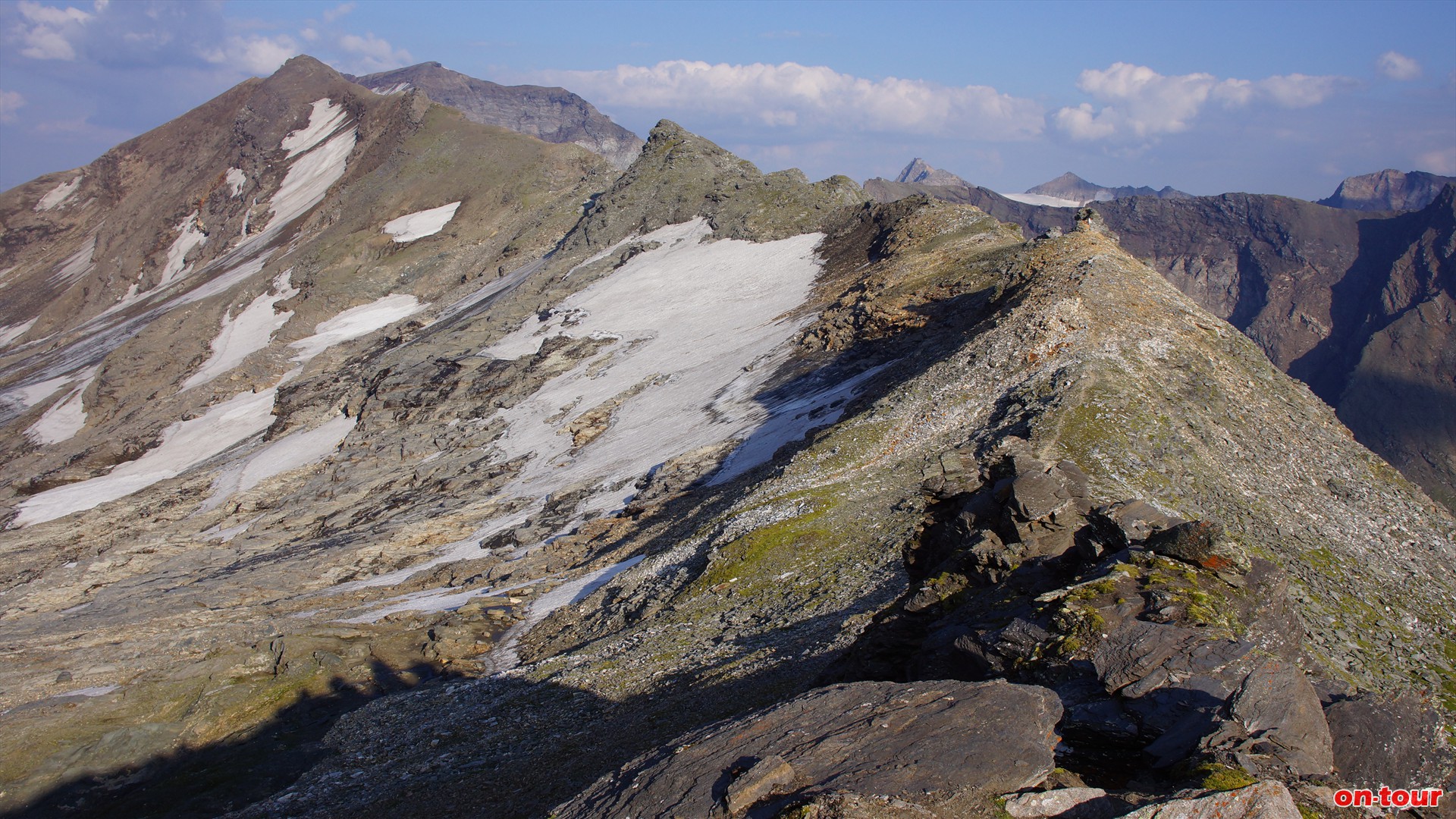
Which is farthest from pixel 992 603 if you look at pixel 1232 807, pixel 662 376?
pixel 662 376

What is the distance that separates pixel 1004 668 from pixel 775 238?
61355 mm

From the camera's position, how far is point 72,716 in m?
23.8

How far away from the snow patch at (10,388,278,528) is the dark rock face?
68.2m

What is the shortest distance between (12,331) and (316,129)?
174 feet

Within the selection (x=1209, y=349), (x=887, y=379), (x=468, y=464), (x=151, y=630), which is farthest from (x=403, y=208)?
(x=1209, y=349)

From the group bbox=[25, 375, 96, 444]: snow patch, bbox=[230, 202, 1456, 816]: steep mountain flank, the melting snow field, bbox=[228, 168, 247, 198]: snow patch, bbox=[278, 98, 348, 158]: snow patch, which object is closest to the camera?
bbox=[230, 202, 1456, 816]: steep mountain flank

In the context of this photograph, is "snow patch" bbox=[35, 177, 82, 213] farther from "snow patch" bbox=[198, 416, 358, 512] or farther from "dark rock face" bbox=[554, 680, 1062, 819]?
"dark rock face" bbox=[554, 680, 1062, 819]

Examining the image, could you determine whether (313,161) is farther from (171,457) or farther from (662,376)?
(662,376)

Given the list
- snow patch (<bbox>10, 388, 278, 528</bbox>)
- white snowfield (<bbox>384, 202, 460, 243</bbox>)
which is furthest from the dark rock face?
white snowfield (<bbox>384, 202, 460, 243</bbox>)

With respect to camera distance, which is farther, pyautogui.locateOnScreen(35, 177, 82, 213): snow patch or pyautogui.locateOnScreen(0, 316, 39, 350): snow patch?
pyautogui.locateOnScreen(35, 177, 82, 213): snow patch

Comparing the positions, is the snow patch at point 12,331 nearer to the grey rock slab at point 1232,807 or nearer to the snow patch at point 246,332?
the snow patch at point 246,332

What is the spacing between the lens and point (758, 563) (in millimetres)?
24766

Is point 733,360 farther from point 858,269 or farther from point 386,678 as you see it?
point 386,678

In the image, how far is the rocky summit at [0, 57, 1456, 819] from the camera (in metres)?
10.2
